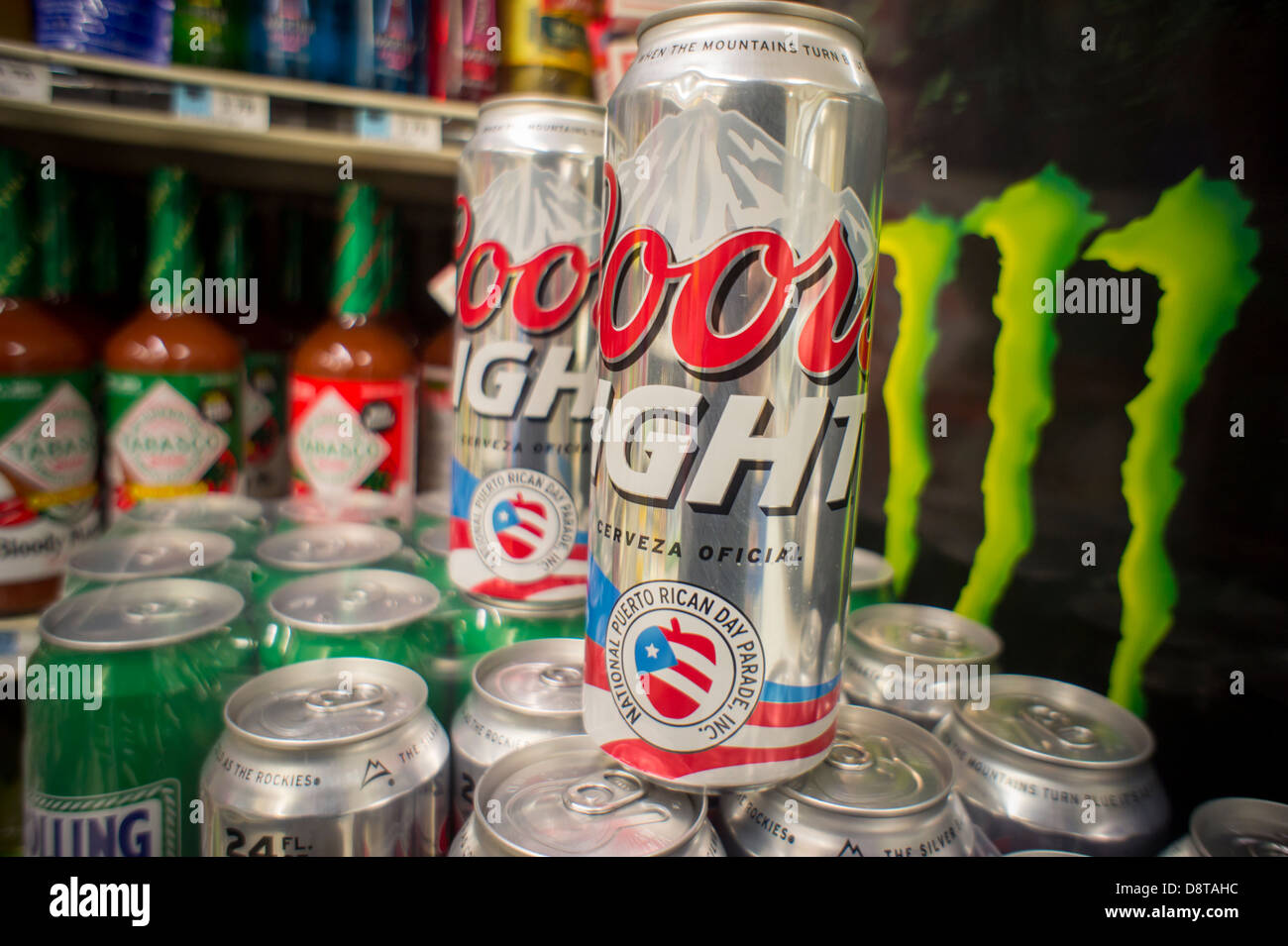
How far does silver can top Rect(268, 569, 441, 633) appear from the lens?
0.83 meters

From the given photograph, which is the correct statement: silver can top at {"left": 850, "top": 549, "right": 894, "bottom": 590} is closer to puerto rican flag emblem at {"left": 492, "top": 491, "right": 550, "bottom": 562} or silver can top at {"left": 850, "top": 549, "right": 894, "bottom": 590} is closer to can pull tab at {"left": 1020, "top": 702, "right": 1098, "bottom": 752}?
can pull tab at {"left": 1020, "top": 702, "right": 1098, "bottom": 752}

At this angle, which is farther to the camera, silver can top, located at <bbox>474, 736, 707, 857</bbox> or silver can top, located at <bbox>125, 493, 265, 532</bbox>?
silver can top, located at <bbox>125, 493, 265, 532</bbox>

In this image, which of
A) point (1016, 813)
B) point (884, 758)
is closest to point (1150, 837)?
point (1016, 813)

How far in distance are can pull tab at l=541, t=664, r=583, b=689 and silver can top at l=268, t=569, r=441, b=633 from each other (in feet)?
0.57

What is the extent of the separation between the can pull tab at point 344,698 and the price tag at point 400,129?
0.88 meters

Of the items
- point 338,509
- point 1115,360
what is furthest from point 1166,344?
point 338,509

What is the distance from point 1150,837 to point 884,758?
225 millimetres

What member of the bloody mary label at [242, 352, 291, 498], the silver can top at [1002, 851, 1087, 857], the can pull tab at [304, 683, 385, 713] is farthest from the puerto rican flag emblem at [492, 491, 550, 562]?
the bloody mary label at [242, 352, 291, 498]

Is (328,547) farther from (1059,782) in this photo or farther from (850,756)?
(1059,782)

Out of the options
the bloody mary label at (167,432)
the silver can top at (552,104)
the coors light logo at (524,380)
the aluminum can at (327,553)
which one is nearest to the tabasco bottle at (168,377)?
the bloody mary label at (167,432)

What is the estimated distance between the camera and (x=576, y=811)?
0.61 meters
